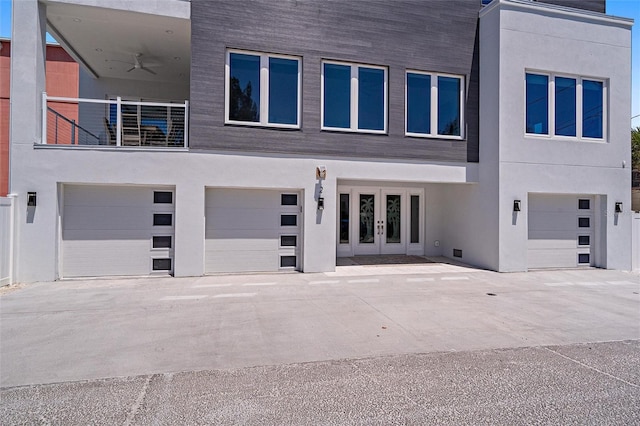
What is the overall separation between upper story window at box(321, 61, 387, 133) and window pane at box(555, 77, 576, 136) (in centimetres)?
474

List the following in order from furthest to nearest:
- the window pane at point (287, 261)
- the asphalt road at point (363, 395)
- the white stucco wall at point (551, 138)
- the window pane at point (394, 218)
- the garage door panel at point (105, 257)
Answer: the window pane at point (394, 218), the white stucco wall at point (551, 138), the window pane at point (287, 261), the garage door panel at point (105, 257), the asphalt road at point (363, 395)

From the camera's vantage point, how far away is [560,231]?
10.4 meters

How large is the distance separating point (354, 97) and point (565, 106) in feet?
19.1

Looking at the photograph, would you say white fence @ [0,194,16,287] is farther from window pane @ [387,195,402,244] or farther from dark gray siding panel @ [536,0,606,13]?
dark gray siding panel @ [536,0,606,13]

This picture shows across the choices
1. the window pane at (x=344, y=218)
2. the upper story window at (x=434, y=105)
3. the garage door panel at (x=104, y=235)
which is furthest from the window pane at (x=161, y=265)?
the upper story window at (x=434, y=105)

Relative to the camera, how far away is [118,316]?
5.48 metres

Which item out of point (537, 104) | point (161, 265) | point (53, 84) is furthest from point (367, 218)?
point (53, 84)

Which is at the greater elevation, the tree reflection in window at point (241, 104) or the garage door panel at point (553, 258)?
the tree reflection in window at point (241, 104)

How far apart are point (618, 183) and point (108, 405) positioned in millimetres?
12575

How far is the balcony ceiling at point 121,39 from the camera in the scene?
328 inches

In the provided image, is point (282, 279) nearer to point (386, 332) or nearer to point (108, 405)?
point (386, 332)

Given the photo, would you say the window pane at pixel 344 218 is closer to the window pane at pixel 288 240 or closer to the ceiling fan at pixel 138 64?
the window pane at pixel 288 240

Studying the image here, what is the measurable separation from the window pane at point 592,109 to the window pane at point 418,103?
4.33 metres

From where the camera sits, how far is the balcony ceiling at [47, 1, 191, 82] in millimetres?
8336
